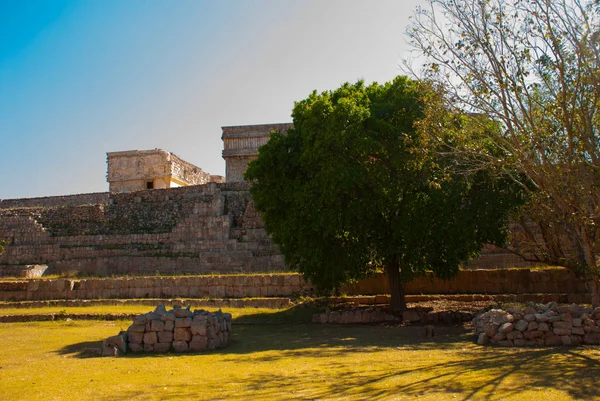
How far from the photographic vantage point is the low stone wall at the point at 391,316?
15.6 meters

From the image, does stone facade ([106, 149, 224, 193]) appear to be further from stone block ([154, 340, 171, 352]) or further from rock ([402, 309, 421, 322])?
stone block ([154, 340, 171, 352])

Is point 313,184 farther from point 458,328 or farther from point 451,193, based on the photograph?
point 458,328

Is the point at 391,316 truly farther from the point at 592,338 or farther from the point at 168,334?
the point at 168,334

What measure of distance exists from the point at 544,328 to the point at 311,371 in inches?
200

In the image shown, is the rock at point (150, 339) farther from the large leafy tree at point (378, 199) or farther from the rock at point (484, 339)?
the rock at point (484, 339)

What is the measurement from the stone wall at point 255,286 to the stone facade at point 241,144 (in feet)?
45.4

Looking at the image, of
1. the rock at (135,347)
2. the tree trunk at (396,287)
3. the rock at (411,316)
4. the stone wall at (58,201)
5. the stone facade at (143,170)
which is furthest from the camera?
the stone facade at (143,170)

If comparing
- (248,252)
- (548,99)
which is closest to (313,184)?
(548,99)

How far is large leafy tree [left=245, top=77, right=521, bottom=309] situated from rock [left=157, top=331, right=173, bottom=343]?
512 centimetres

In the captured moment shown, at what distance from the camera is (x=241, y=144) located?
114 ft

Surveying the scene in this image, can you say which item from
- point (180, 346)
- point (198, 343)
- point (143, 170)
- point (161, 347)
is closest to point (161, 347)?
point (161, 347)

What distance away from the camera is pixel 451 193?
15016mm

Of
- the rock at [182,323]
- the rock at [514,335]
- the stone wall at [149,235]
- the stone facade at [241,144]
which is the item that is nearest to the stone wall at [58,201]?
the stone wall at [149,235]

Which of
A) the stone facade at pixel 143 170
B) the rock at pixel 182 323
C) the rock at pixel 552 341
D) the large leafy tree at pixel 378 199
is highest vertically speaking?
the stone facade at pixel 143 170
